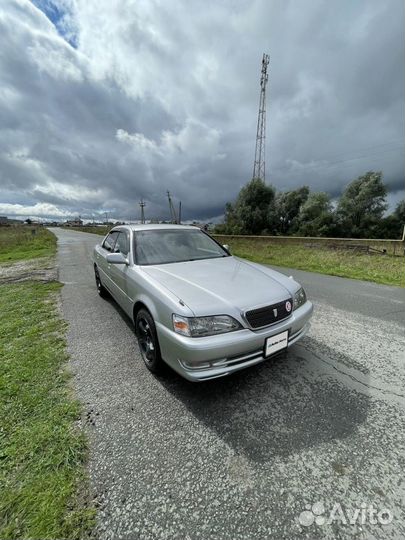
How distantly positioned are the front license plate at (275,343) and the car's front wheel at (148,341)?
1.07 meters

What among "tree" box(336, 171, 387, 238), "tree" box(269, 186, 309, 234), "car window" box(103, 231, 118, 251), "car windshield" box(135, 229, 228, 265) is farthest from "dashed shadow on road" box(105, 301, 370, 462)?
"tree" box(336, 171, 387, 238)

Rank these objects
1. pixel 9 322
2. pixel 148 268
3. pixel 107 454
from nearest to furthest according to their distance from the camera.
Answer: pixel 107 454 < pixel 148 268 < pixel 9 322

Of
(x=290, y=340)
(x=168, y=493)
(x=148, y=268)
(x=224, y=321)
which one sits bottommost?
(x=168, y=493)

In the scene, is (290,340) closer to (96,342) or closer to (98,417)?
(98,417)

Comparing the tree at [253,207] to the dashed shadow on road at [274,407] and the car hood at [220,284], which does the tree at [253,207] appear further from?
the dashed shadow on road at [274,407]

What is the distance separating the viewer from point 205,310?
81.6 inches

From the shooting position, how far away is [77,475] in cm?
157

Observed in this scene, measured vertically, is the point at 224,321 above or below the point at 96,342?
above

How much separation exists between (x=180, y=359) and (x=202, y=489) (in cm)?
86

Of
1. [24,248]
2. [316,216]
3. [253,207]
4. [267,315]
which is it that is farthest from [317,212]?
[267,315]

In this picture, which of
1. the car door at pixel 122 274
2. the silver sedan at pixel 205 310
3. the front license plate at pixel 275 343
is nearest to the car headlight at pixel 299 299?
the silver sedan at pixel 205 310

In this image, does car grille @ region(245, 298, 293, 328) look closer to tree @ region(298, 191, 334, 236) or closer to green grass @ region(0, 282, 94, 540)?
green grass @ region(0, 282, 94, 540)

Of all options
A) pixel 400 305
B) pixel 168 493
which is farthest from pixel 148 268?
pixel 400 305

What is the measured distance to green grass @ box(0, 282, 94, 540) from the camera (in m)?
1.34
